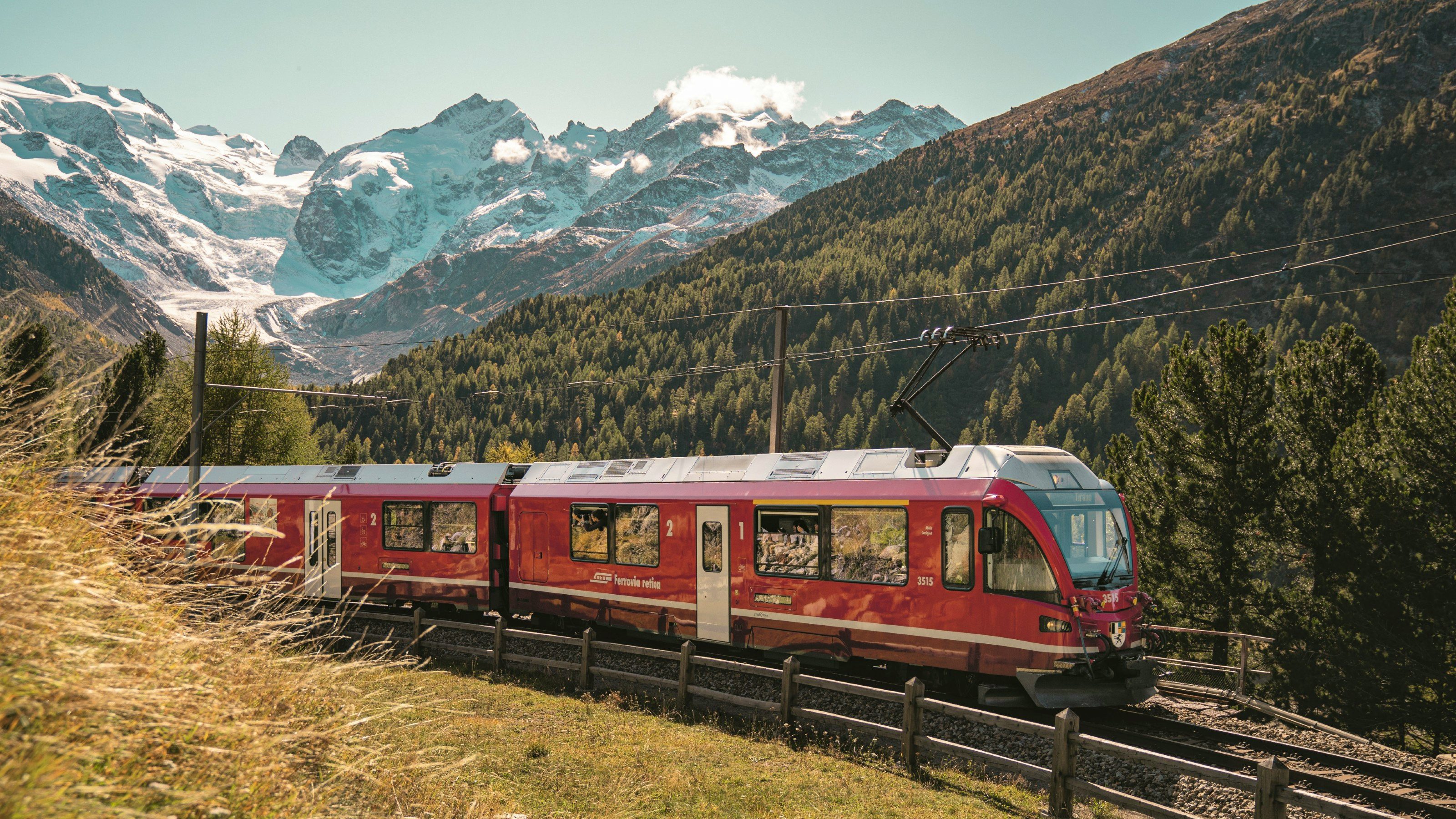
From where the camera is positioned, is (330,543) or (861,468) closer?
(861,468)

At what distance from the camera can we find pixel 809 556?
15.0 meters

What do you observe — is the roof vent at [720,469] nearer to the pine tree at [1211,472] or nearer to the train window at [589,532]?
the train window at [589,532]

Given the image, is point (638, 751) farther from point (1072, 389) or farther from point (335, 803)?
point (1072, 389)

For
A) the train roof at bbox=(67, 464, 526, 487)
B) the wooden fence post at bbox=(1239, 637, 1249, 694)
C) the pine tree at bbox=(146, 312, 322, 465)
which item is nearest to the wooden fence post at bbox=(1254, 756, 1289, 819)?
the wooden fence post at bbox=(1239, 637, 1249, 694)

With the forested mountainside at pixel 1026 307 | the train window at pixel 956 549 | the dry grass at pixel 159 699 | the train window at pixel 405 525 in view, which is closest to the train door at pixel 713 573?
the train window at pixel 956 549

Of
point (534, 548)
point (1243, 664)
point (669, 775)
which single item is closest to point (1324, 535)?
point (1243, 664)

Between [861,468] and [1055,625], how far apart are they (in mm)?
3832

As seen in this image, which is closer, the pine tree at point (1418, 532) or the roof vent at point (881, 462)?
the roof vent at point (881, 462)

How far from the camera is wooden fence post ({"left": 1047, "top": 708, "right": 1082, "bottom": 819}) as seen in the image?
29.0ft

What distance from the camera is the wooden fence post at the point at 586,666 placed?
15.0 metres

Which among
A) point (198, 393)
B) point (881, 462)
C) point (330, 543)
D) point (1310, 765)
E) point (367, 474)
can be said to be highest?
point (198, 393)

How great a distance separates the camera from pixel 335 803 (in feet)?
15.1

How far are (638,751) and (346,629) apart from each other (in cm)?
1343

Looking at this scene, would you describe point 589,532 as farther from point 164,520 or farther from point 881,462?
point 164,520
